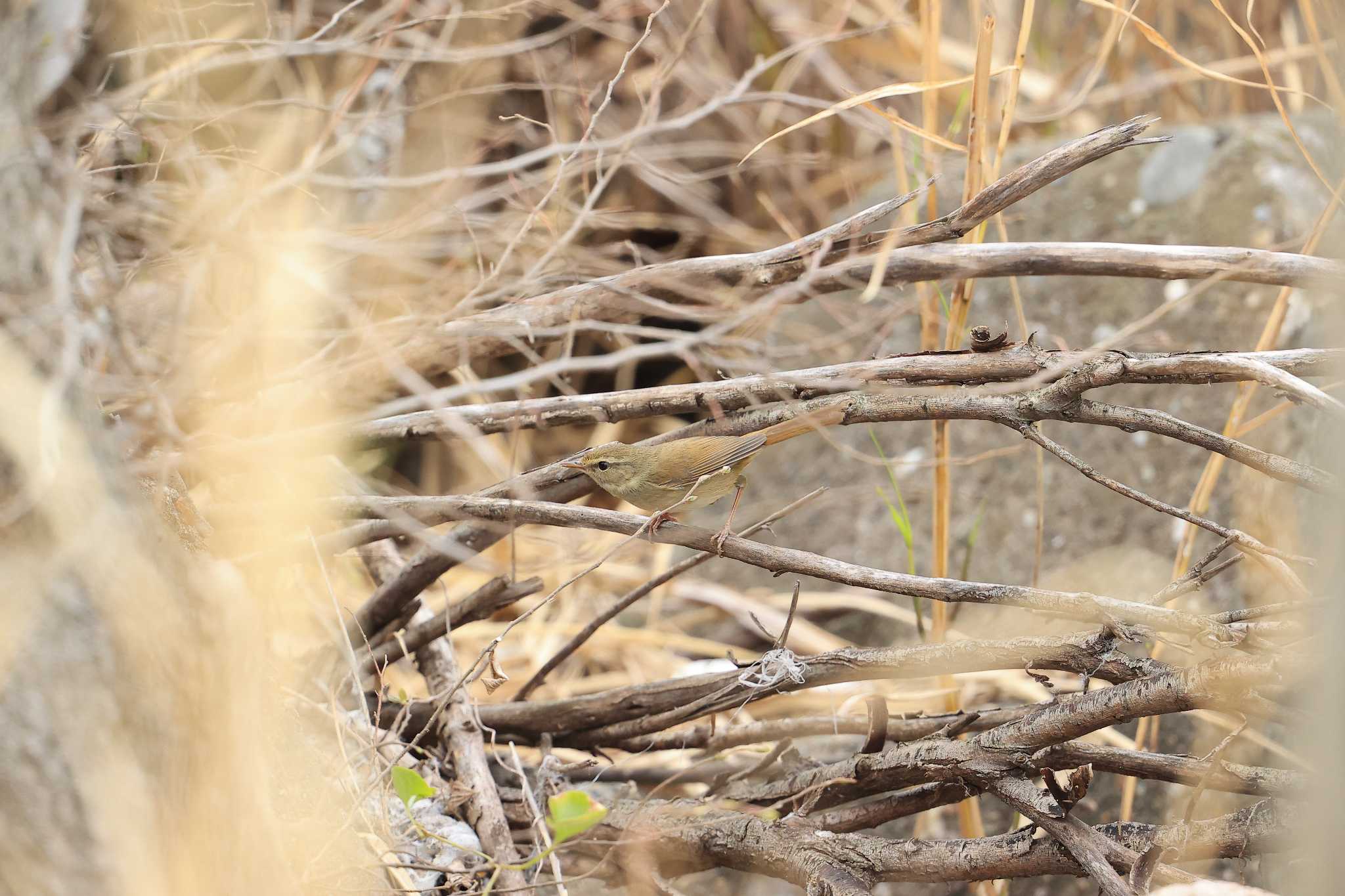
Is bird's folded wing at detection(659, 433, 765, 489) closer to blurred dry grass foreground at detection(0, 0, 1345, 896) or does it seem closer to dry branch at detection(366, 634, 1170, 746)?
blurred dry grass foreground at detection(0, 0, 1345, 896)

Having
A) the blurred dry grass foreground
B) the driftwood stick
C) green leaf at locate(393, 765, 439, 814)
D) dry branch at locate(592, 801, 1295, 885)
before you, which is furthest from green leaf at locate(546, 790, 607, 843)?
the driftwood stick

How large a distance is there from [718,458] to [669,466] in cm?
12

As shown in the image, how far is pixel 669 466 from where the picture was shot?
7.46ft

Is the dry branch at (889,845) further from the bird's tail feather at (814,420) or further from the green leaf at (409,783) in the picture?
the bird's tail feather at (814,420)

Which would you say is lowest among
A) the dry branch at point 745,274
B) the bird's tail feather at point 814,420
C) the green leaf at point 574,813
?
the green leaf at point 574,813

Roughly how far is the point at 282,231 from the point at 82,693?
2.02 meters

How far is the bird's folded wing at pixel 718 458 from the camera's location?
211 cm

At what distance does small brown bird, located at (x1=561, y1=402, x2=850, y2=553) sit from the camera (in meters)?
2.14

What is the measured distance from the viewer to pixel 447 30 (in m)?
3.56

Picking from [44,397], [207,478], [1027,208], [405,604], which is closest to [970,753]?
[405,604]

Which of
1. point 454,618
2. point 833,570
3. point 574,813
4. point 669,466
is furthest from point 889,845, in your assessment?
point 454,618

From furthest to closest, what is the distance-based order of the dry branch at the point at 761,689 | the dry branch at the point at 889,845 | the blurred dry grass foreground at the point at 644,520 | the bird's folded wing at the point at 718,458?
the bird's folded wing at the point at 718,458 < the dry branch at the point at 761,689 < the dry branch at the point at 889,845 < the blurred dry grass foreground at the point at 644,520

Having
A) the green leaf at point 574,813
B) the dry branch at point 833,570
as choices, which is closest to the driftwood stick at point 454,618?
the dry branch at point 833,570

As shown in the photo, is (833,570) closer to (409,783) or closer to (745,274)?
(745,274)
